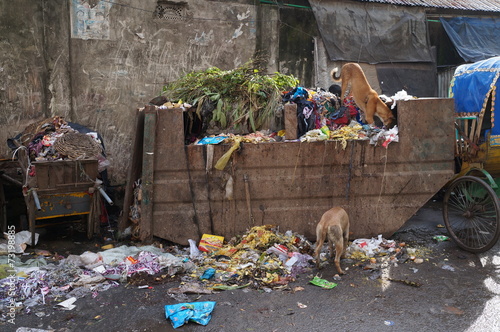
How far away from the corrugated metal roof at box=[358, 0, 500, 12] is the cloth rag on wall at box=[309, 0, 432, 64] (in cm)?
16

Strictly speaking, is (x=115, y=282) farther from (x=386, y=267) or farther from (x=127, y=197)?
(x=386, y=267)

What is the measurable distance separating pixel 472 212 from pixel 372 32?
7.04 m

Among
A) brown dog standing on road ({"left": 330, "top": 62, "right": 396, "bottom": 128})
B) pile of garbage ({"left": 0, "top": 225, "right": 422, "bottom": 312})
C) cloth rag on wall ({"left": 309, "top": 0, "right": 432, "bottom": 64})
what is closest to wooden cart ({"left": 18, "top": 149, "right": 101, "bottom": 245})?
pile of garbage ({"left": 0, "top": 225, "right": 422, "bottom": 312})

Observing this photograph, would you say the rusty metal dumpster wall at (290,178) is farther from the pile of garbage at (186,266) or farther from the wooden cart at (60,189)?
the wooden cart at (60,189)

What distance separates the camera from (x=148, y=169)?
17.1 feet

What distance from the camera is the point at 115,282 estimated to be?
4367mm

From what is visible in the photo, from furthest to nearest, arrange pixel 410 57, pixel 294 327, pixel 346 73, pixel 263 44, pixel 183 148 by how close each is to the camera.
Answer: pixel 410 57 < pixel 263 44 < pixel 346 73 < pixel 183 148 < pixel 294 327

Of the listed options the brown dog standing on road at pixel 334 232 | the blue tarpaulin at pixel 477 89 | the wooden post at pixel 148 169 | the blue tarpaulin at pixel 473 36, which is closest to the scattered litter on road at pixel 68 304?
the wooden post at pixel 148 169

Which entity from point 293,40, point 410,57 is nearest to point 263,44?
point 293,40

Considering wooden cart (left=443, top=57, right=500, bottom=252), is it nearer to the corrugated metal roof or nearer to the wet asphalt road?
the wet asphalt road

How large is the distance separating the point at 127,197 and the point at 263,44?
5.88m

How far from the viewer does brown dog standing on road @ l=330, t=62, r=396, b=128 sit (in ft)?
18.2

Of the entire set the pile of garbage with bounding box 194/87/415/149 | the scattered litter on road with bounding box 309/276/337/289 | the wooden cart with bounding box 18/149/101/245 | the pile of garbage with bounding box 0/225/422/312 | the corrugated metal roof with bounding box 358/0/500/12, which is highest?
the corrugated metal roof with bounding box 358/0/500/12

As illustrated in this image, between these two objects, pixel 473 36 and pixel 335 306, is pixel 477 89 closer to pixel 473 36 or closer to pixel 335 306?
pixel 335 306
